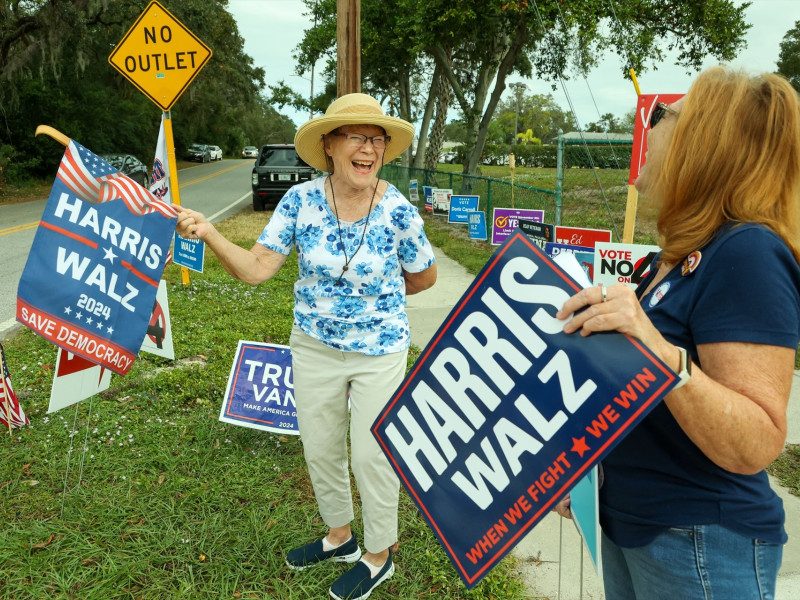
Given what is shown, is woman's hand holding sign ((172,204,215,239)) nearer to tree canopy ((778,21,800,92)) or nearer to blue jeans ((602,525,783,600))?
blue jeans ((602,525,783,600))

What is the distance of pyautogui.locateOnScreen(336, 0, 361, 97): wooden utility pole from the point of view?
5488mm

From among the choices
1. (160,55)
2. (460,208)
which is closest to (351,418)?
(160,55)

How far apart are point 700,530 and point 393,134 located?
192cm

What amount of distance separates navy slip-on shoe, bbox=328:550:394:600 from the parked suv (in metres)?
14.1

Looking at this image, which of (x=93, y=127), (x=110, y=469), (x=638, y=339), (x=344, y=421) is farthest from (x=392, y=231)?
(x=93, y=127)

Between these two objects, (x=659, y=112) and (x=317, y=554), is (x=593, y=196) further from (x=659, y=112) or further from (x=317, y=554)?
(x=659, y=112)

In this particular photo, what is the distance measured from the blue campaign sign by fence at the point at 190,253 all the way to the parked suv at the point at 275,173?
9.45m

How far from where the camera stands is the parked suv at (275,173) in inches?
627

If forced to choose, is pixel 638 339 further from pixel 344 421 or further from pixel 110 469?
pixel 110 469

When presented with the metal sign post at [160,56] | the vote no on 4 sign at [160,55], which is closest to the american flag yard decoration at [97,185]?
the metal sign post at [160,56]

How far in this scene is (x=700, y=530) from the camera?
120 cm

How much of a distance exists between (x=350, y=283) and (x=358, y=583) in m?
1.22

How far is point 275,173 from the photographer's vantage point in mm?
15875

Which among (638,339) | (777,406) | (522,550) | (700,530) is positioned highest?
(638,339)
